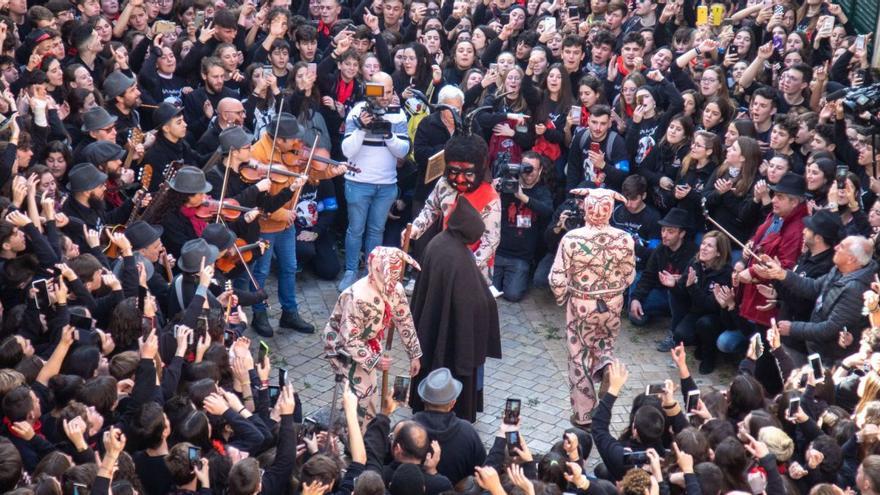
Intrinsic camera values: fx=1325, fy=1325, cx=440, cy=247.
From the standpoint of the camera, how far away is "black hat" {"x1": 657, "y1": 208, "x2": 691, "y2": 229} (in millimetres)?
11664

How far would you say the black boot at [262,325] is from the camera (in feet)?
38.6

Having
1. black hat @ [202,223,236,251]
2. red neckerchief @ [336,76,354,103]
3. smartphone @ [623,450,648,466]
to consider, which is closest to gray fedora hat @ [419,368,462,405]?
smartphone @ [623,450,648,466]

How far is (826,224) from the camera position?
10.4 meters

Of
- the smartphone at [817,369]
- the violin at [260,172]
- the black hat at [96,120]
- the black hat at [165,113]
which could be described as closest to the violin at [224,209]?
the violin at [260,172]

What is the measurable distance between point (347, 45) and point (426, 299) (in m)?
4.52

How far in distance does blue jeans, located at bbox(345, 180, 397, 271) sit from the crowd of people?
0.04 metres

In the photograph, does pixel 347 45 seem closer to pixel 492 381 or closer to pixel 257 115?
pixel 257 115

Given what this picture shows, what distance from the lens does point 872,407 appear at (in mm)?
8172

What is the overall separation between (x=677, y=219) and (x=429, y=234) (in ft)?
7.90

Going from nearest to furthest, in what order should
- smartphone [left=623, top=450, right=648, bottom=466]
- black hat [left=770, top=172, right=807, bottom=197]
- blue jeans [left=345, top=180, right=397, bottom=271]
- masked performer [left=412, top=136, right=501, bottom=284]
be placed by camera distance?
1. smartphone [left=623, top=450, right=648, bottom=466]
2. masked performer [left=412, top=136, right=501, bottom=284]
3. black hat [left=770, top=172, right=807, bottom=197]
4. blue jeans [left=345, top=180, right=397, bottom=271]

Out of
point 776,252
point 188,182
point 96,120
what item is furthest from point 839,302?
point 96,120

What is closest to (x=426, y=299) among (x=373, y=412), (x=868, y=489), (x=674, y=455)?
(x=373, y=412)

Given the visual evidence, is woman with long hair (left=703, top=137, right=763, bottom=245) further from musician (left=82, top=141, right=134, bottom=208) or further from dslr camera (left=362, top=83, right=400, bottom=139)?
musician (left=82, top=141, right=134, bottom=208)

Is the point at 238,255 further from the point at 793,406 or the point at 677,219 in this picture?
the point at 793,406
